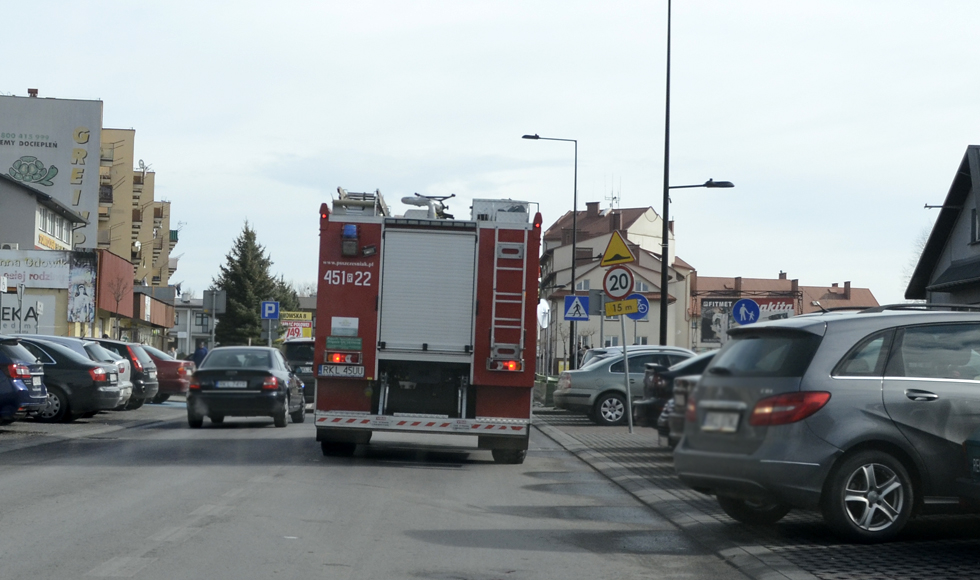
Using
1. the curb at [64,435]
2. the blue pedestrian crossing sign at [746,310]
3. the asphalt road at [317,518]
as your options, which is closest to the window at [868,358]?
the asphalt road at [317,518]

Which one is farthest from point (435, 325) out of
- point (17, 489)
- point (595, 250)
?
point (595, 250)

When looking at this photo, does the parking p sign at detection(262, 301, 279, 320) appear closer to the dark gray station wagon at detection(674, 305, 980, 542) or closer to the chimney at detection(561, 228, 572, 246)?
the dark gray station wagon at detection(674, 305, 980, 542)

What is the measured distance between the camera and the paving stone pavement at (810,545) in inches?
283

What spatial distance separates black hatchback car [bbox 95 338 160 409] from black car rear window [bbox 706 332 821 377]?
64.1 feet

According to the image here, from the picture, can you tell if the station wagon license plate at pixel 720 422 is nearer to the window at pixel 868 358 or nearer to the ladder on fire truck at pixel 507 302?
the window at pixel 868 358

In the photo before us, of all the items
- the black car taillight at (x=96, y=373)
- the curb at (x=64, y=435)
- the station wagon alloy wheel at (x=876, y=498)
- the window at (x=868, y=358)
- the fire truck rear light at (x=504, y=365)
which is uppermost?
the window at (x=868, y=358)

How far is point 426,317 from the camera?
15.2 metres

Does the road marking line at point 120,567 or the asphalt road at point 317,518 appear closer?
the road marking line at point 120,567

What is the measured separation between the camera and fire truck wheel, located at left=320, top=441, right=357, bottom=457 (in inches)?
620

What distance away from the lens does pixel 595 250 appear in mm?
109500

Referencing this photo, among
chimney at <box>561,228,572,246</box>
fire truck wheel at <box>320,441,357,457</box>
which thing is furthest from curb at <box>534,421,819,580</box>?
chimney at <box>561,228,572,246</box>

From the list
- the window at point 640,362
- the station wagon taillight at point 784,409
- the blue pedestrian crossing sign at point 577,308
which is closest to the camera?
the station wagon taillight at point 784,409

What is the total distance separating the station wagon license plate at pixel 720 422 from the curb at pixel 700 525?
875mm

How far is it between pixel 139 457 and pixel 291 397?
7.28 meters
